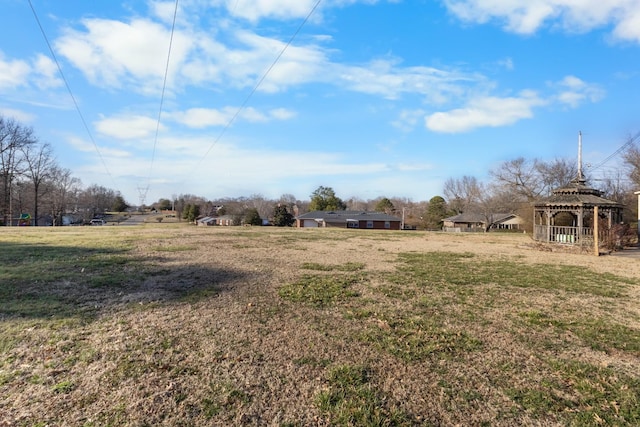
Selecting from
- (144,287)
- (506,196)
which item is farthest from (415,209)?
(144,287)

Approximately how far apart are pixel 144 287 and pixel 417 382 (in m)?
5.65

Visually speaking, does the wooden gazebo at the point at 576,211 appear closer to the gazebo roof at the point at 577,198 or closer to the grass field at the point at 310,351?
the gazebo roof at the point at 577,198

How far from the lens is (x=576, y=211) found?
56.9 feet

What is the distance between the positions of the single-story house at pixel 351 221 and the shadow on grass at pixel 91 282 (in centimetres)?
4507

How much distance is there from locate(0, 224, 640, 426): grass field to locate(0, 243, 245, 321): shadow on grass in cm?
6

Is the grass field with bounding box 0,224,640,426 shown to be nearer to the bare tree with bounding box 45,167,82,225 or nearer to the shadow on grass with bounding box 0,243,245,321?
the shadow on grass with bounding box 0,243,245,321

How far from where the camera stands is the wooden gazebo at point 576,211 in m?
16.9

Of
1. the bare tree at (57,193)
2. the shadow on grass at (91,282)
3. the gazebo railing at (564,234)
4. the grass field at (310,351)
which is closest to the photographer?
the grass field at (310,351)

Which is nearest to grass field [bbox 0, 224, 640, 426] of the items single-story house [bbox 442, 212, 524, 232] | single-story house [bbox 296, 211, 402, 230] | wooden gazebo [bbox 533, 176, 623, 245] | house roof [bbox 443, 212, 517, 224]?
wooden gazebo [bbox 533, 176, 623, 245]

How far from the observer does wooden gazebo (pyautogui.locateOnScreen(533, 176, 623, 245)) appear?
1686 cm

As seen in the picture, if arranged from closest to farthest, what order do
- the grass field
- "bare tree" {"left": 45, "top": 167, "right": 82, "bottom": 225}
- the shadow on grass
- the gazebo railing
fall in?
the grass field, the shadow on grass, the gazebo railing, "bare tree" {"left": 45, "top": 167, "right": 82, "bottom": 225}

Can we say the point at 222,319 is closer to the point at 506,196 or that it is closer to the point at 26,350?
the point at 26,350

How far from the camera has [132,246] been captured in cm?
1327

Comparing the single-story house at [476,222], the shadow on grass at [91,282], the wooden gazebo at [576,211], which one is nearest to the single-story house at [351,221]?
the single-story house at [476,222]
